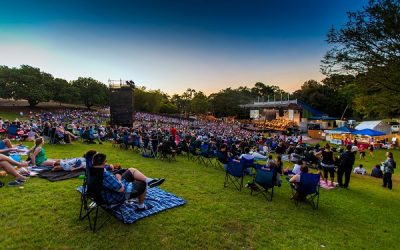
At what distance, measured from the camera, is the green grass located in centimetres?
327

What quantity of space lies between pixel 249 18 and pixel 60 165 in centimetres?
2046

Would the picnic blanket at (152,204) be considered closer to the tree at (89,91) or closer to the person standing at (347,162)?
the person standing at (347,162)

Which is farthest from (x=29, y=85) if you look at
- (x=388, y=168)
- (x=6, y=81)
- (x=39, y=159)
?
(x=388, y=168)

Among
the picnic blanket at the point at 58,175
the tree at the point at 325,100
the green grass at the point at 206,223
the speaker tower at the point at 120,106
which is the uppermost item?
the tree at the point at 325,100

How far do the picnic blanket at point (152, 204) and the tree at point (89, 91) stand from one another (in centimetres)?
5543

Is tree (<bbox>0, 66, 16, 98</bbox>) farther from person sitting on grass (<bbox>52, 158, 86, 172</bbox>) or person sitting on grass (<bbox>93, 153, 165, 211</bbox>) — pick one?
person sitting on grass (<bbox>93, 153, 165, 211</bbox>)

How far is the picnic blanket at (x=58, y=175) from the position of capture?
5767 mm

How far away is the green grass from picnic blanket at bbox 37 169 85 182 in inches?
10.4

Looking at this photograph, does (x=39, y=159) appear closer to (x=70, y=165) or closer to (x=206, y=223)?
(x=70, y=165)

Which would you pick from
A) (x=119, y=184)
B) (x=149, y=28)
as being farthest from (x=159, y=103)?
(x=119, y=184)

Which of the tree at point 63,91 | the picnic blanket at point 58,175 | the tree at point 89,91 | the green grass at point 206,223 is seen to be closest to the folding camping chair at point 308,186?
the green grass at point 206,223

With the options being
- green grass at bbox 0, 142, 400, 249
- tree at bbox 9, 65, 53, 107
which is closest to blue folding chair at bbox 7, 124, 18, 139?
green grass at bbox 0, 142, 400, 249

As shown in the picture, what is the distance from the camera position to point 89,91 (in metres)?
55.0

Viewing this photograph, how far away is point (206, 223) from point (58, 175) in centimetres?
436
